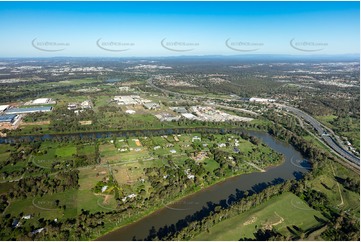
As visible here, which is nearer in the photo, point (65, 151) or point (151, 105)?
point (65, 151)

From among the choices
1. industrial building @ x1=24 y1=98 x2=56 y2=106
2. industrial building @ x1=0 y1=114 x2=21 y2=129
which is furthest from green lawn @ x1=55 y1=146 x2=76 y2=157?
Result: industrial building @ x1=24 y1=98 x2=56 y2=106

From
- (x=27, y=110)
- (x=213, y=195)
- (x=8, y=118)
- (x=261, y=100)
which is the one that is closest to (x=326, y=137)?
(x=213, y=195)

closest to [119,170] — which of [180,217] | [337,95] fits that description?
[180,217]

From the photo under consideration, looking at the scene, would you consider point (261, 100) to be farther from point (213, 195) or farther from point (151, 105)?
point (213, 195)

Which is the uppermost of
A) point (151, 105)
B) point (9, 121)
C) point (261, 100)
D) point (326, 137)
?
point (9, 121)

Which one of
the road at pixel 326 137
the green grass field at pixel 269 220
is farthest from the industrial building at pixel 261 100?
the green grass field at pixel 269 220
